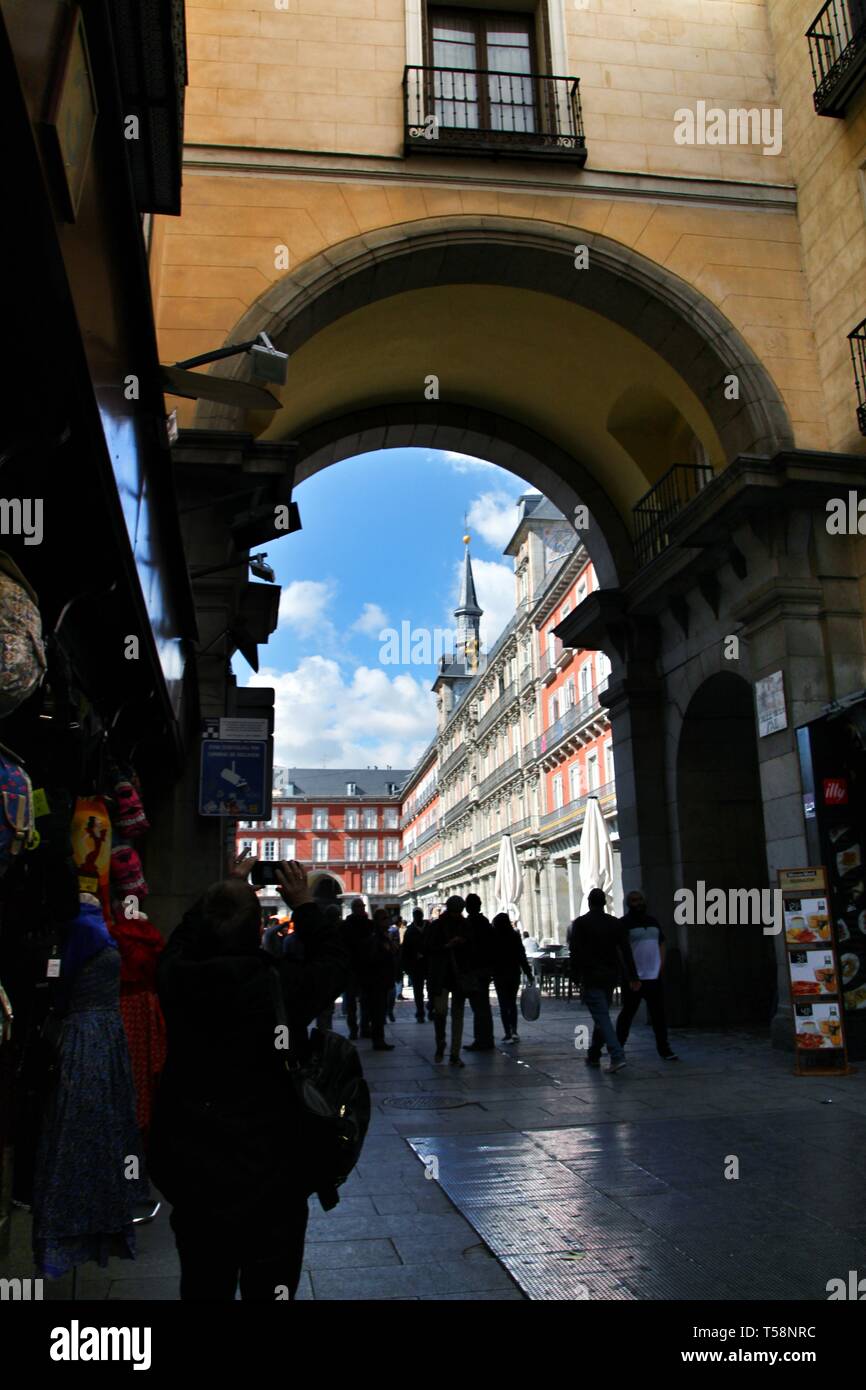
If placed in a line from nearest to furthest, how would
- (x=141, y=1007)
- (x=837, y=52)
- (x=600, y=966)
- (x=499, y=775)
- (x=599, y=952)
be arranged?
(x=141, y=1007) → (x=600, y=966) → (x=599, y=952) → (x=837, y=52) → (x=499, y=775)

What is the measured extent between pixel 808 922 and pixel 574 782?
97.5ft

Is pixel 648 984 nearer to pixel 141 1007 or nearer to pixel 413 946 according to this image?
pixel 413 946

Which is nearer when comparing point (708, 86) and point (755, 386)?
point (755, 386)

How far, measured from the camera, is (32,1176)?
146 inches

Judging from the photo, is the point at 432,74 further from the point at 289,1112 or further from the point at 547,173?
the point at 289,1112

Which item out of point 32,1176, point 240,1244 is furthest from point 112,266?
point 32,1176

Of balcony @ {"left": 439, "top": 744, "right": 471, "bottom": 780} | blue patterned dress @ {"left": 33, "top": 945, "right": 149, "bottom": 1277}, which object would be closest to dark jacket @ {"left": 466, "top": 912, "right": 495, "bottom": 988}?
blue patterned dress @ {"left": 33, "top": 945, "right": 149, "bottom": 1277}

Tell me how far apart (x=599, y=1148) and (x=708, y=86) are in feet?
42.4

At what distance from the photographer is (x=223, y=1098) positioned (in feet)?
8.61

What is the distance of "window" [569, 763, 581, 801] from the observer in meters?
38.3

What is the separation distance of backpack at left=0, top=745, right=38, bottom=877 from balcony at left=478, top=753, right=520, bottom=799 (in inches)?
1820

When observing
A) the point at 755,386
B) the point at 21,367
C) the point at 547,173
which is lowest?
the point at 21,367

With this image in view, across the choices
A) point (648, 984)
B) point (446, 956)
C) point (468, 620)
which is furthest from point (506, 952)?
point (468, 620)

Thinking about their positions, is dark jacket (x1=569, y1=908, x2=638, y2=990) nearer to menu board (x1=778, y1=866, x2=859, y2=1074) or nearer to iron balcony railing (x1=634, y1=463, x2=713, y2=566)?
menu board (x1=778, y1=866, x2=859, y2=1074)
